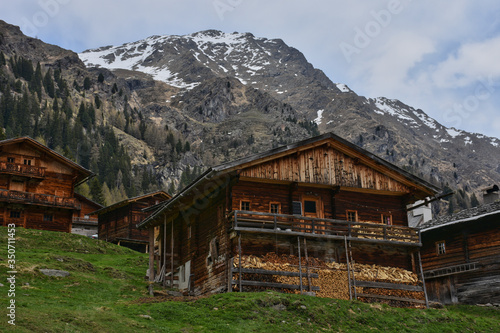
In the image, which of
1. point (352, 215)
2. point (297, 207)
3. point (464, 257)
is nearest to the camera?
point (297, 207)

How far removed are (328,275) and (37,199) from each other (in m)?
38.8

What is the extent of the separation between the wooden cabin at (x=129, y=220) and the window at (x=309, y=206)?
3760 cm

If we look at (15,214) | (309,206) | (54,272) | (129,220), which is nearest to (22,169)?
(15,214)

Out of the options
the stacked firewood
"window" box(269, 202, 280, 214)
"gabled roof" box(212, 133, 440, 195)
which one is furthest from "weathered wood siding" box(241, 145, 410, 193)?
the stacked firewood

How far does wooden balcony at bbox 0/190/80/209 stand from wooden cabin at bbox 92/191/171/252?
8382 mm

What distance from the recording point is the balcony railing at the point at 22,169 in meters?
60.6

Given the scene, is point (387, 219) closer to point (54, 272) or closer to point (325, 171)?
point (325, 171)

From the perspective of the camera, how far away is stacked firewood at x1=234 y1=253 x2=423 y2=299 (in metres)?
32.6

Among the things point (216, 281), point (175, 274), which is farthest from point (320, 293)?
point (175, 274)

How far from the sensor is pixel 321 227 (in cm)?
3622

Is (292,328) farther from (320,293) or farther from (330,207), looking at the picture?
(330,207)

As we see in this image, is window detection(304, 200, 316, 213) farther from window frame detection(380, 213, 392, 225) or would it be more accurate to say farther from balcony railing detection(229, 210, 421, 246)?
window frame detection(380, 213, 392, 225)

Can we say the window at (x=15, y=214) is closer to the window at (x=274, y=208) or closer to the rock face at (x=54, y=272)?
the rock face at (x=54, y=272)

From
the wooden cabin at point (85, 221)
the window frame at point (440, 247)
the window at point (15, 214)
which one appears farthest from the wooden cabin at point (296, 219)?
the wooden cabin at point (85, 221)
